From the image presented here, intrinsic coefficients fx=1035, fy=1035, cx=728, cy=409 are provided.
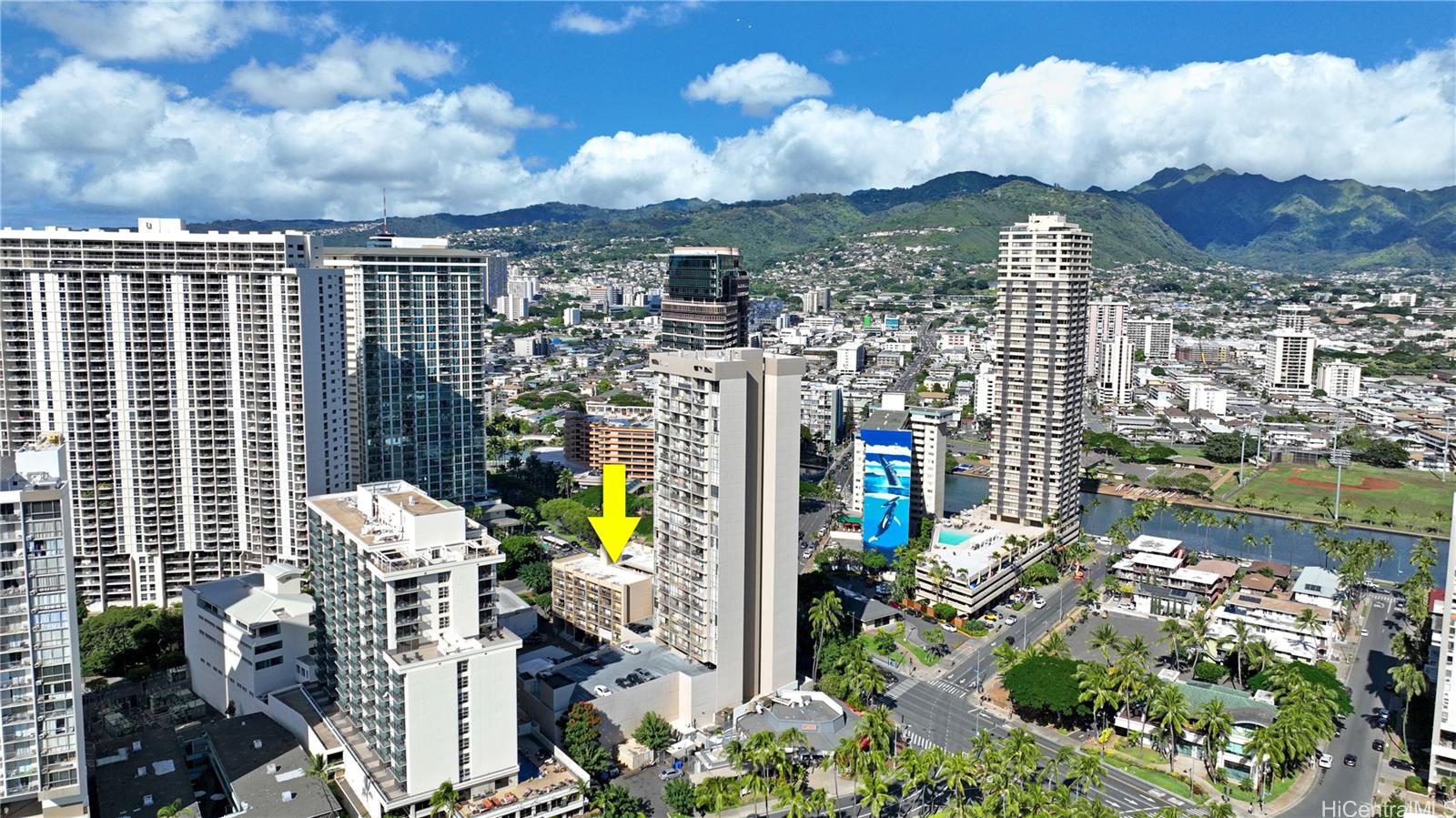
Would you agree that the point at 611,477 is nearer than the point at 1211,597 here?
No

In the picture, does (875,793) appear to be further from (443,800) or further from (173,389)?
(173,389)

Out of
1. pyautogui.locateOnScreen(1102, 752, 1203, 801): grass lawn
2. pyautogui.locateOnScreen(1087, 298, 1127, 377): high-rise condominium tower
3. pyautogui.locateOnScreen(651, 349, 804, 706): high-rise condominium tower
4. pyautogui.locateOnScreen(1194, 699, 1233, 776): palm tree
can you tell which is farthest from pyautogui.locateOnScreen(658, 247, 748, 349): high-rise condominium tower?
pyautogui.locateOnScreen(1087, 298, 1127, 377): high-rise condominium tower

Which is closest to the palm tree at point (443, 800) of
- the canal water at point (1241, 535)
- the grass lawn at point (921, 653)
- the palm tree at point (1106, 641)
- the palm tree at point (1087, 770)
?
the palm tree at point (1087, 770)

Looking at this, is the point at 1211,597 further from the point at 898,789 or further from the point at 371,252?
the point at 371,252

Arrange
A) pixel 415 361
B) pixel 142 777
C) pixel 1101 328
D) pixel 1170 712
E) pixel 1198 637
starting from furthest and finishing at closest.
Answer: pixel 1101 328 < pixel 415 361 < pixel 1198 637 < pixel 1170 712 < pixel 142 777

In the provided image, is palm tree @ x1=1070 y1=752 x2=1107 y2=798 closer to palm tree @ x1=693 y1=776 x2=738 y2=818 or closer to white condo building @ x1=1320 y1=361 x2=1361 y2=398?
palm tree @ x1=693 y1=776 x2=738 y2=818

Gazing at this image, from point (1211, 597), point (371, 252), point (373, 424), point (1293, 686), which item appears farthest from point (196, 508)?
point (1211, 597)

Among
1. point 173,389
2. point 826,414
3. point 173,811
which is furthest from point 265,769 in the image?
point 826,414
